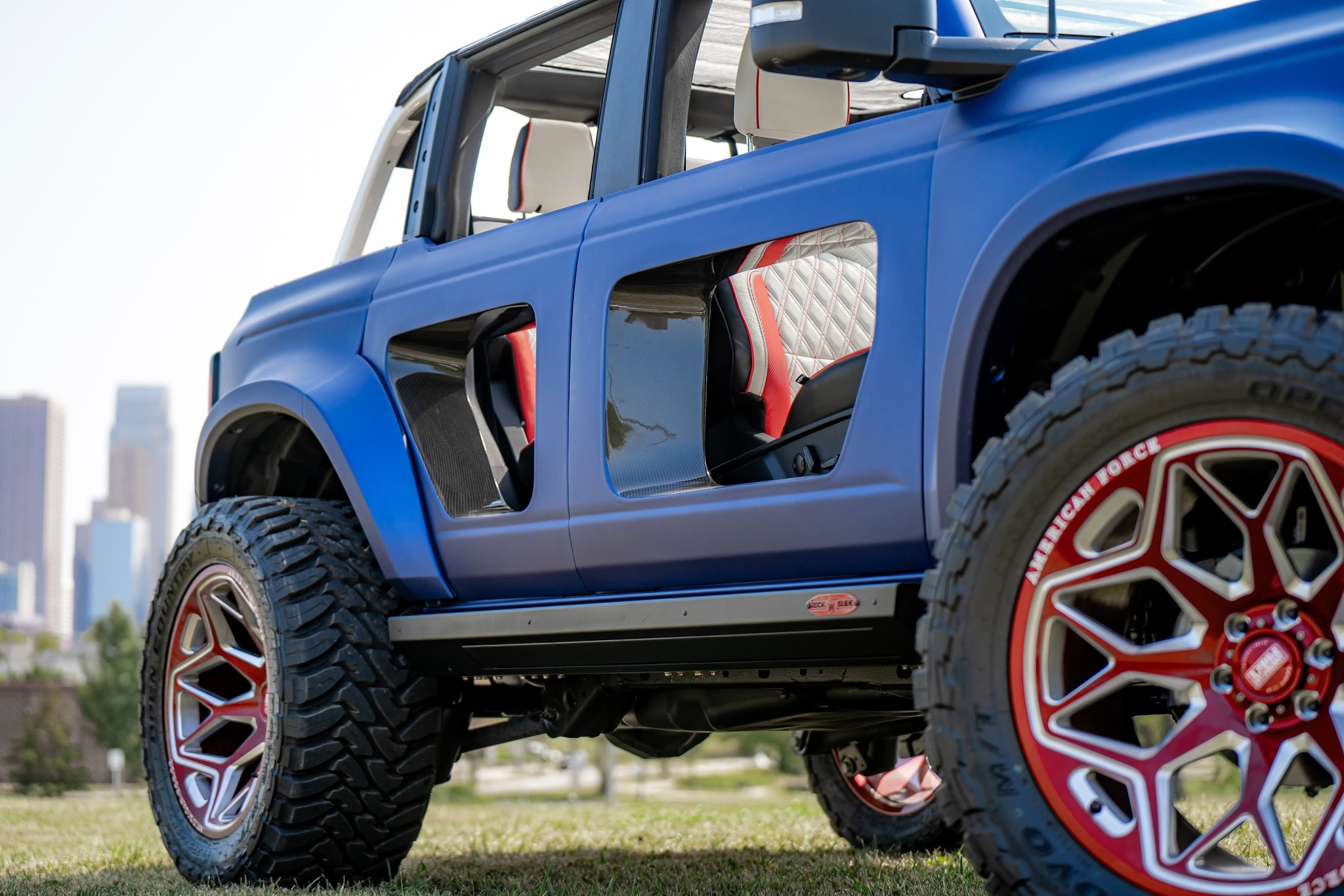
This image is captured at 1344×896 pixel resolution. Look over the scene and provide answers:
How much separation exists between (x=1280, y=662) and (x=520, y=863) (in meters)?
3.42

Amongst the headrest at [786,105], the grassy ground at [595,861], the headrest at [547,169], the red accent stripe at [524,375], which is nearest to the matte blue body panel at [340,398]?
the red accent stripe at [524,375]

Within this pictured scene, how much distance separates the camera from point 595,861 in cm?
491

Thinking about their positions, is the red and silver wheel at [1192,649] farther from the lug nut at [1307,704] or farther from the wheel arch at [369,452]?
the wheel arch at [369,452]

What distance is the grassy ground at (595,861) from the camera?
396 cm

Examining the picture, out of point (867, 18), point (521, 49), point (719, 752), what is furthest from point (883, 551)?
point (719, 752)

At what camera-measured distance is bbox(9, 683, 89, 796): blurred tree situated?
2990 inches

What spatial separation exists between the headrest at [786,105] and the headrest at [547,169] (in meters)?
0.95

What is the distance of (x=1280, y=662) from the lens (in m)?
2.03

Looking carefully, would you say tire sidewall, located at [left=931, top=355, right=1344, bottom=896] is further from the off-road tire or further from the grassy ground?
the off-road tire

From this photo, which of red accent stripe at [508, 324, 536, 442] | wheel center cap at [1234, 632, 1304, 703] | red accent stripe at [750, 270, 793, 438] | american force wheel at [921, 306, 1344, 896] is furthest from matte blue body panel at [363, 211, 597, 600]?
wheel center cap at [1234, 632, 1304, 703]

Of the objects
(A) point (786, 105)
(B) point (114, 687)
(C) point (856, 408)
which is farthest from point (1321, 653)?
(B) point (114, 687)

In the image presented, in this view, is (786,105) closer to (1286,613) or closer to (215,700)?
(1286,613)

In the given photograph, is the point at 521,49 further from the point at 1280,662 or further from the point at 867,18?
the point at 1280,662

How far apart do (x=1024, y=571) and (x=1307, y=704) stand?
45 cm
